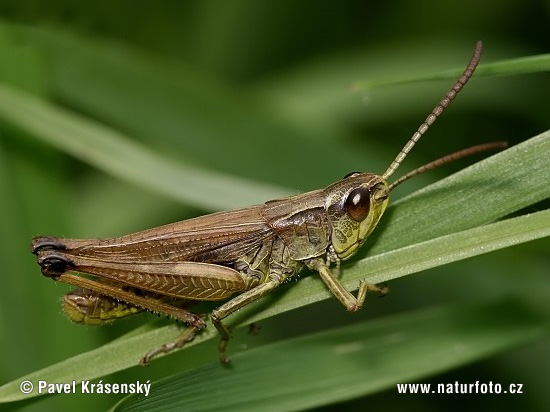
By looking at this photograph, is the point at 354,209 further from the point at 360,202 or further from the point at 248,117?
the point at 248,117

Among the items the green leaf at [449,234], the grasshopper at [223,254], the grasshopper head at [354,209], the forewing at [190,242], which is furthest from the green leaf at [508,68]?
the forewing at [190,242]

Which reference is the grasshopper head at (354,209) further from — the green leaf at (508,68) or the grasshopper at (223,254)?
the green leaf at (508,68)

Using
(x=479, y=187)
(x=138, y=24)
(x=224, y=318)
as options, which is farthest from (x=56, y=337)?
(x=138, y=24)

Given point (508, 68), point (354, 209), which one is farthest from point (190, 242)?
point (508, 68)

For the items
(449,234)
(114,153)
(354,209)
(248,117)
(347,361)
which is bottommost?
(347,361)

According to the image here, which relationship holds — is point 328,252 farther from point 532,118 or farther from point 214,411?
point 532,118
